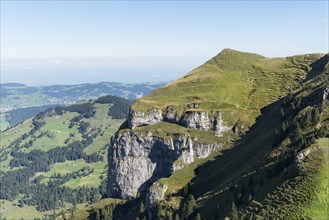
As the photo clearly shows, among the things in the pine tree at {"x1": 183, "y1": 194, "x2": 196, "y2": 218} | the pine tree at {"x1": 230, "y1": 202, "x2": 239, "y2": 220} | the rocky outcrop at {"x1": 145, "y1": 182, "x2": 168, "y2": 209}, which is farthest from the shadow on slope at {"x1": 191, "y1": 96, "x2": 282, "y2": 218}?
the rocky outcrop at {"x1": 145, "y1": 182, "x2": 168, "y2": 209}

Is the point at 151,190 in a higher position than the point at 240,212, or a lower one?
lower

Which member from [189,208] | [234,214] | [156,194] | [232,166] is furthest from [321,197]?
[156,194]

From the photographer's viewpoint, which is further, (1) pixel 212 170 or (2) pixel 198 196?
(1) pixel 212 170

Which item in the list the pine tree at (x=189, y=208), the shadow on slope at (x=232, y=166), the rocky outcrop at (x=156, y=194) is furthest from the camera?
the rocky outcrop at (x=156, y=194)

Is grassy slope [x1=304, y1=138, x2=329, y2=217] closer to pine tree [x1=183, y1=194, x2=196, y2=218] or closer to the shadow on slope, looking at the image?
the shadow on slope

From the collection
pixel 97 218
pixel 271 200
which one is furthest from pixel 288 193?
pixel 97 218

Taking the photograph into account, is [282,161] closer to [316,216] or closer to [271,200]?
[271,200]

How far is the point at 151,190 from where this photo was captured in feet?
579

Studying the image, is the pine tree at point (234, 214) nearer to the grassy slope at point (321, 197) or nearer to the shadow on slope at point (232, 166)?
the shadow on slope at point (232, 166)

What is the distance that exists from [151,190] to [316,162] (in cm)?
9226

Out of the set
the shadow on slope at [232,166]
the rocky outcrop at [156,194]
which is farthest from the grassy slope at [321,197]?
the rocky outcrop at [156,194]

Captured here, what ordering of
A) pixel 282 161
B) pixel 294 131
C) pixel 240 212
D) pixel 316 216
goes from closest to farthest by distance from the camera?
pixel 316 216, pixel 240 212, pixel 282 161, pixel 294 131

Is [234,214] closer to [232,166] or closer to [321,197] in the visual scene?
[321,197]

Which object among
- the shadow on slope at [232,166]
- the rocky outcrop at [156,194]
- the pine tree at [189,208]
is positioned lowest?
the rocky outcrop at [156,194]
